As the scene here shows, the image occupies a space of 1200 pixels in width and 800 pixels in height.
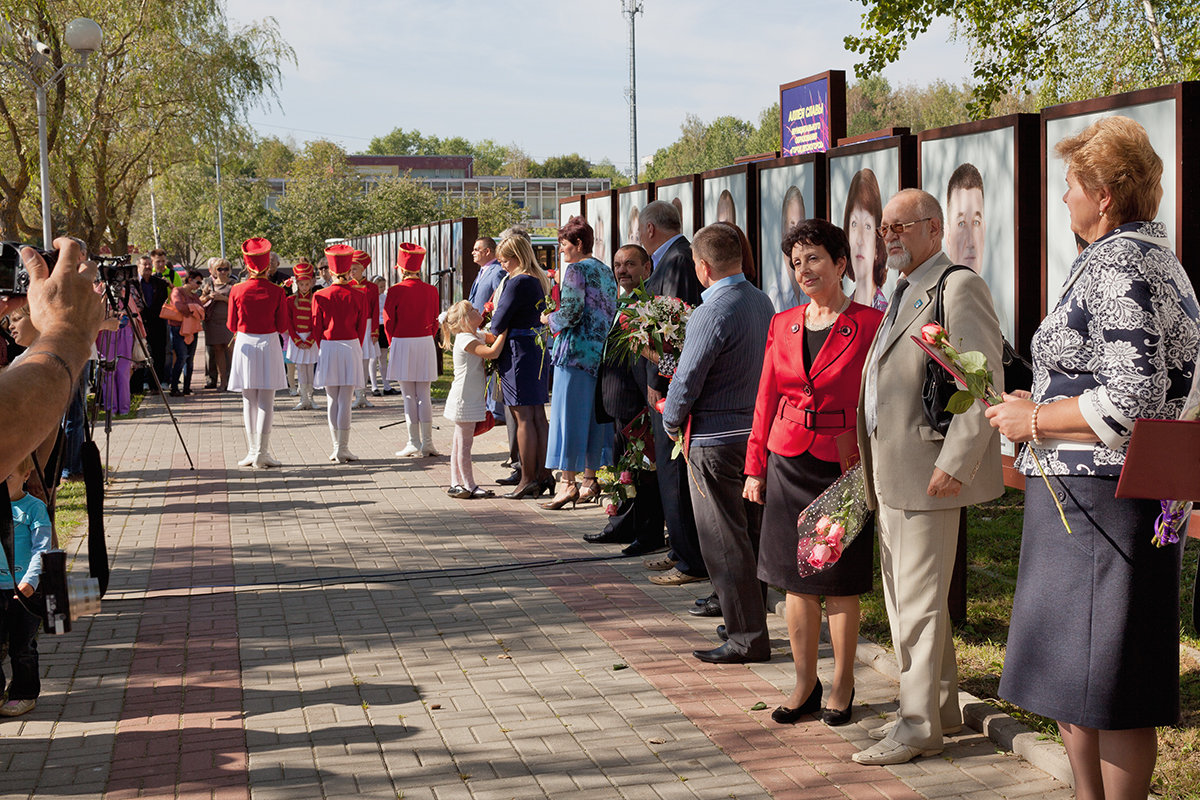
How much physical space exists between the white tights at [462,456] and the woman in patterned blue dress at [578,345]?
3.86 feet

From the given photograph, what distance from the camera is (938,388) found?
4.51 meters

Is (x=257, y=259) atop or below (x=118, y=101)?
below

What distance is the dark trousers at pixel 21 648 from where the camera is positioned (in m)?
5.43

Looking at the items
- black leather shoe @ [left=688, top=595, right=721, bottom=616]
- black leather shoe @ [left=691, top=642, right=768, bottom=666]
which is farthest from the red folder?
black leather shoe @ [left=688, top=595, right=721, bottom=616]

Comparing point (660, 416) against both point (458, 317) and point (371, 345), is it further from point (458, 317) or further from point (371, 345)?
point (371, 345)

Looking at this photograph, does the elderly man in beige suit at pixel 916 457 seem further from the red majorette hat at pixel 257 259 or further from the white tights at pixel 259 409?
the red majorette hat at pixel 257 259

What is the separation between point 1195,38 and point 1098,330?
16.7 meters

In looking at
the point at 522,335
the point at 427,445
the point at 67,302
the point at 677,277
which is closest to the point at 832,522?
the point at 67,302

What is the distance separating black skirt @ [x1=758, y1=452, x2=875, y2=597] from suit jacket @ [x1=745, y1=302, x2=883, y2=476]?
7 centimetres

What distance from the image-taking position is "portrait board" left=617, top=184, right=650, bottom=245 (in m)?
12.6

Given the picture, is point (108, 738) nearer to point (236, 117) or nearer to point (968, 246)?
point (968, 246)

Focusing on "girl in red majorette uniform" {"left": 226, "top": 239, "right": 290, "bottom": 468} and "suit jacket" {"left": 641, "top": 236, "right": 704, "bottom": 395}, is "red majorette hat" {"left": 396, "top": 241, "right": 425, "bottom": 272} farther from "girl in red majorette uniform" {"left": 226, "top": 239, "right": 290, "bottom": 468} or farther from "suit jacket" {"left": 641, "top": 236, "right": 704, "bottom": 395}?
"suit jacket" {"left": 641, "top": 236, "right": 704, "bottom": 395}

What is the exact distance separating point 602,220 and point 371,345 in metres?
6.99

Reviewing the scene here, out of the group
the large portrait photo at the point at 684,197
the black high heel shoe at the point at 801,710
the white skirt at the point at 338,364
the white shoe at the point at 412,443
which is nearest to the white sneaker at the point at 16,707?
the black high heel shoe at the point at 801,710
